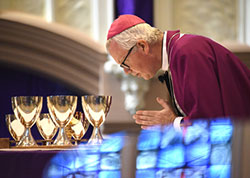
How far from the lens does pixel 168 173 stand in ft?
2.37

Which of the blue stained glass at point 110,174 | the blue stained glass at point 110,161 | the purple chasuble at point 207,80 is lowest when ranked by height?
the blue stained glass at point 110,174

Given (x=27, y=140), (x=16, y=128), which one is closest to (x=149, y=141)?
(x=27, y=140)

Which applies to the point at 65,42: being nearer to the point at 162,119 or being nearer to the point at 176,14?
the point at 176,14

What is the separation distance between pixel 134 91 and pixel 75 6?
90 cm

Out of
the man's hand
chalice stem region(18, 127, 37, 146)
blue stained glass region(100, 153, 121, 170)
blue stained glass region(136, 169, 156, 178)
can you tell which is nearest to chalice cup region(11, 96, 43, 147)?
chalice stem region(18, 127, 37, 146)

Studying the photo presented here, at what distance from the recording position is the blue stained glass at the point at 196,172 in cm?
70

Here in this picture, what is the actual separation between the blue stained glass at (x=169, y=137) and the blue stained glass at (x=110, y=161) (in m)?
0.08

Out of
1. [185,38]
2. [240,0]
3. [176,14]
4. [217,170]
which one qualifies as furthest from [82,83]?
[217,170]

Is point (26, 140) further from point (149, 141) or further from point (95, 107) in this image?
point (149, 141)

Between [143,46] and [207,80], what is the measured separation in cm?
46

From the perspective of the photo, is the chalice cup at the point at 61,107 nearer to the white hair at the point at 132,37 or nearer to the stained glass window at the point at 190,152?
the stained glass window at the point at 190,152

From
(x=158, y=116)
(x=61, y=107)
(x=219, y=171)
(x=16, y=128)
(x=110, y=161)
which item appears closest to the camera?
(x=219, y=171)

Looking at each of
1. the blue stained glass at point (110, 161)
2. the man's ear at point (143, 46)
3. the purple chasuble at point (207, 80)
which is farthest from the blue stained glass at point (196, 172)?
the man's ear at point (143, 46)

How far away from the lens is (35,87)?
346 centimetres
